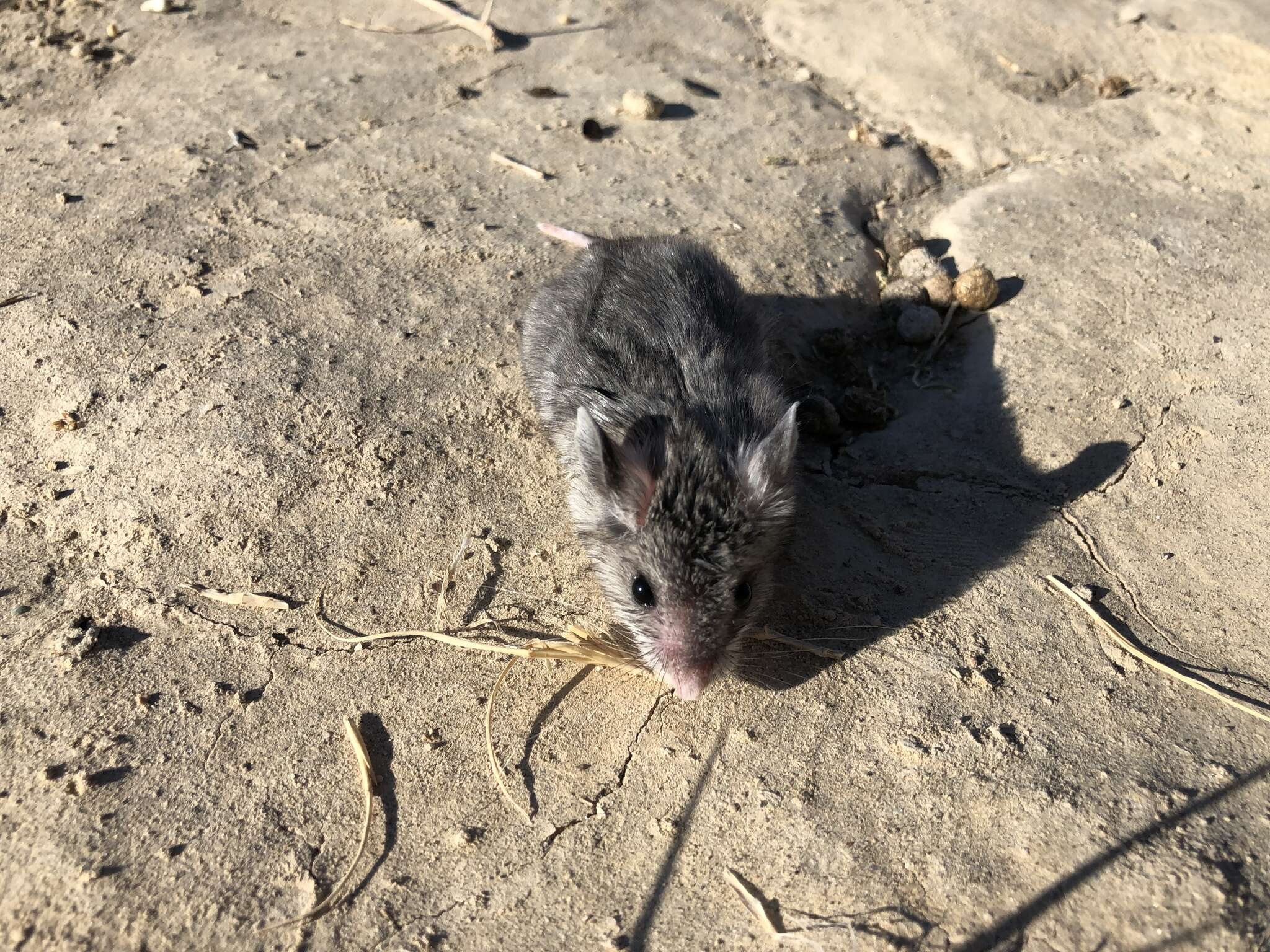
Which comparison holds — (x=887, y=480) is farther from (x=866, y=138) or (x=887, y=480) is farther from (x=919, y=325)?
(x=866, y=138)

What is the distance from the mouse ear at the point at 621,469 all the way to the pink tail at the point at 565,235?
6.95 feet

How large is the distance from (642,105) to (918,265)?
2.29 m

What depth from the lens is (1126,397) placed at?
480 centimetres

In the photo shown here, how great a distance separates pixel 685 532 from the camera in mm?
3496

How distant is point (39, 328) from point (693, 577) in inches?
135

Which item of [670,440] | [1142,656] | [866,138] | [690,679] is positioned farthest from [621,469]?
[866,138]

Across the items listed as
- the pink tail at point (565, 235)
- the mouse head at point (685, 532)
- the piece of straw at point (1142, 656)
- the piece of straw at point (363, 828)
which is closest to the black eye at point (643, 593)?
the mouse head at point (685, 532)

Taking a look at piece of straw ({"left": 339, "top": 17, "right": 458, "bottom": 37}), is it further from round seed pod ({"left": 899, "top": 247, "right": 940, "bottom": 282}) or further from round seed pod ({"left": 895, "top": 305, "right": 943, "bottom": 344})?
round seed pod ({"left": 895, "top": 305, "right": 943, "bottom": 344})

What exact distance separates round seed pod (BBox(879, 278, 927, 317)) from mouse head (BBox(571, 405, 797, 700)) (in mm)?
2206

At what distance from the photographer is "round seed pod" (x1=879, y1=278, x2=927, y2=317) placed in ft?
18.4

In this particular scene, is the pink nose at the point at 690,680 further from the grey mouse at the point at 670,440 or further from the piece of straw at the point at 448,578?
the piece of straw at the point at 448,578

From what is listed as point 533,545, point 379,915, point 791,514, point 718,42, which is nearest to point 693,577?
point 791,514

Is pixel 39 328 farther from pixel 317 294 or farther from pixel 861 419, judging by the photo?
pixel 861 419

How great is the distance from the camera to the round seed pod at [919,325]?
17.8 ft
